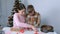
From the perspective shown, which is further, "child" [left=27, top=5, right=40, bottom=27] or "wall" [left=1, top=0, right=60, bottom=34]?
"wall" [left=1, top=0, right=60, bottom=34]

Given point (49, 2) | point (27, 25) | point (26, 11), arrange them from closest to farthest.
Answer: point (27, 25), point (26, 11), point (49, 2)

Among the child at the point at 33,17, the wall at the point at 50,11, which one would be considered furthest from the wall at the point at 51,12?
the child at the point at 33,17

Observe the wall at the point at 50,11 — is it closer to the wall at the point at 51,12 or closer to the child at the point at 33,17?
the wall at the point at 51,12

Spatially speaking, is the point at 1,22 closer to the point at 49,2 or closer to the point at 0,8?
the point at 0,8

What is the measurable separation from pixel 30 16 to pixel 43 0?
1.43ft

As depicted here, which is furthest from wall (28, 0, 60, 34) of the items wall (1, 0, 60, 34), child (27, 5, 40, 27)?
child (27, 5, 40, 27)

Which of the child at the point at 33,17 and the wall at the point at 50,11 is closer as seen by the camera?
the child at the point at 33,17

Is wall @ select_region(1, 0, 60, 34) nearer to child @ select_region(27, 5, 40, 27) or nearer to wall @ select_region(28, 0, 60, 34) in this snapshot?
wall @ select_region(28, 0, 60, 34)

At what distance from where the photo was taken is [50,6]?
6.40 ft

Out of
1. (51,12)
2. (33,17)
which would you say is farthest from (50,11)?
(33,17)

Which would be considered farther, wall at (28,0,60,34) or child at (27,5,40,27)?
wall at (28,0,60,34)

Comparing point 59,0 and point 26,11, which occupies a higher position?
point 59,0

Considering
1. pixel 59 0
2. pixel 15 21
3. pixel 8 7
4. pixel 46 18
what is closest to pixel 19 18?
pixel 15 21

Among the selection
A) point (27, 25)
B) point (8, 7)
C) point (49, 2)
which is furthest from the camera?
point (8, 7)
